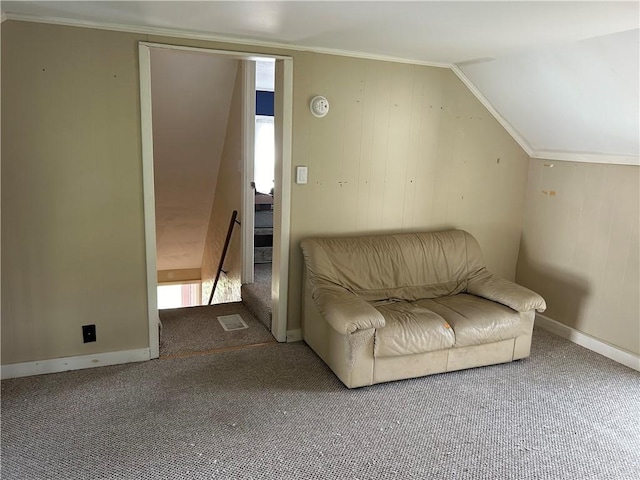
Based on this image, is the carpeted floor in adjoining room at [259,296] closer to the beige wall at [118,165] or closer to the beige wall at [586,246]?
the beige wall at [118,165]

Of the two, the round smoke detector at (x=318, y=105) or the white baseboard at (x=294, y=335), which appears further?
the white baseboard at (x=294, y=335)

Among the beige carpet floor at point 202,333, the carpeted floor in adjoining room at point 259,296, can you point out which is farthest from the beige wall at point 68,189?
the carpeted floor in adjoining room at point 259,296

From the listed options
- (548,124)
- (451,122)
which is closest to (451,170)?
(451,122)

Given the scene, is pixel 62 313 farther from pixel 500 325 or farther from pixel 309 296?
pixel 500 325

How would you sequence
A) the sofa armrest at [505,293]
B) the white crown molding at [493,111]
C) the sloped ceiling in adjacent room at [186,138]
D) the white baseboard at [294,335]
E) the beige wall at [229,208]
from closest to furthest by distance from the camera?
the sofa armrest at [505,293] → the white baseboard at [294,335] → the white crown molding at [493,111] → the sloped ceiling in adjacent room at [186,138] → the beige wall at [229,208]

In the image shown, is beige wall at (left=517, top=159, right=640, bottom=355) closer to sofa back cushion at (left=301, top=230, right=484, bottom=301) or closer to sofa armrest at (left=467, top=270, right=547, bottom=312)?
sofa armrest at (left=467, top=270, right=547, bottom=312)

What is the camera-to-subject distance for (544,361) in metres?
3.45

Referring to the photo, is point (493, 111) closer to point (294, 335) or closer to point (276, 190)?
point (276, 190)

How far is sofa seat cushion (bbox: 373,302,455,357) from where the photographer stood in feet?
9.41

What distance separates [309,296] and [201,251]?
10.6ft

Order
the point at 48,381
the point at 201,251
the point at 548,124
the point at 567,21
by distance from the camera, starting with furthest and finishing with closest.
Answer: the point at 201,251, the point at 548,124, the point at 48,381, the point at 567,21

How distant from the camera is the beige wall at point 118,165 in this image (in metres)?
2.75

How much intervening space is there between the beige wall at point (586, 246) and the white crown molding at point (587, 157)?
1.4 inches

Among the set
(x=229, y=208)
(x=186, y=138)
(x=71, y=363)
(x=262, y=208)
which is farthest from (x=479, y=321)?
(x=262, y=208)
